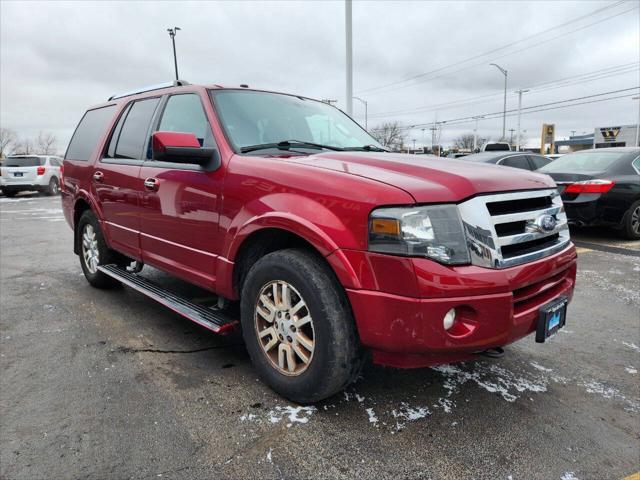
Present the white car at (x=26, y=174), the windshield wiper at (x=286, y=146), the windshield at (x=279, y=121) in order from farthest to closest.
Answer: the white car at (x=26, y=174) < the windshield at (x=279, y=121) < the windshield wiper at (x=286, y=146)

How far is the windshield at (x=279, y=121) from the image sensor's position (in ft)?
10.3

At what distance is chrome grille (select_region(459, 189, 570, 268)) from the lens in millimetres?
2135

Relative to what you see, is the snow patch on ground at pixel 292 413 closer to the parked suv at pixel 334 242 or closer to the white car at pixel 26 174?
the parked suv at pixel 334 242

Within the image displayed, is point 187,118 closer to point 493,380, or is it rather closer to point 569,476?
point 493,380

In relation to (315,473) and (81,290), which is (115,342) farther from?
(315,473)

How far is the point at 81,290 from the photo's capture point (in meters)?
4.89

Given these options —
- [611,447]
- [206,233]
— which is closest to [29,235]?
[206,233]

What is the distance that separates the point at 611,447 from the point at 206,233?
2.52m

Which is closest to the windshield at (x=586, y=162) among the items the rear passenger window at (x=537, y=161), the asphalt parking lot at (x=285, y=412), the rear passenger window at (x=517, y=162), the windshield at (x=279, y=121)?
the rear passenger window at (x=517, y=162)

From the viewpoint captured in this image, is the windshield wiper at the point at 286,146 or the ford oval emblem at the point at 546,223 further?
the windshield wiper at the point at 286,146

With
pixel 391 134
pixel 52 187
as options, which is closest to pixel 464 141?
pixel 391 134

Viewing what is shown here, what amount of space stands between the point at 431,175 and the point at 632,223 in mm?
6815

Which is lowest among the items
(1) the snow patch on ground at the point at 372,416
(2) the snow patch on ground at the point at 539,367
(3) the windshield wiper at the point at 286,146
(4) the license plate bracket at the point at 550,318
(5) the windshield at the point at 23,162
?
(2) the snow patch on ground at the point at 539,367

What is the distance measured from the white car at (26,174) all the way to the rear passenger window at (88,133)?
52.4 feet
